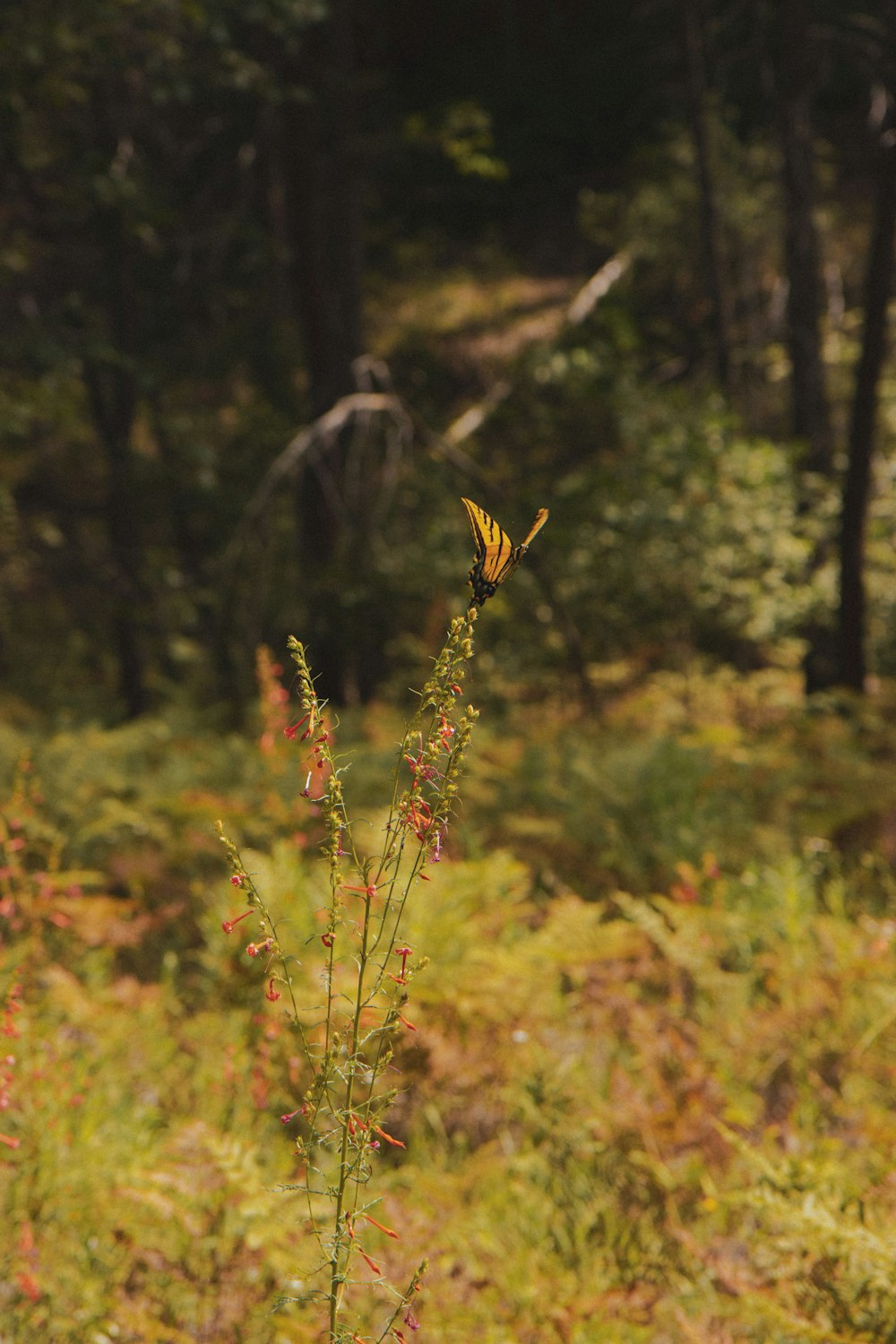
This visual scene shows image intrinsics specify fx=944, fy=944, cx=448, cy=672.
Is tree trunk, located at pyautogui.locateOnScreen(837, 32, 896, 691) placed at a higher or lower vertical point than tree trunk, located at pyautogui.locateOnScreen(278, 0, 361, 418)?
lower

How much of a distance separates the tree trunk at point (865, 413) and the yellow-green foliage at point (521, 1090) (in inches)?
80.4

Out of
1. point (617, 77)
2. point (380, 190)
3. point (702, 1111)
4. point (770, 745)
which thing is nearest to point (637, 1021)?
point (702, 1111)

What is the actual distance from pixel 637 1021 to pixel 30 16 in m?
6.03

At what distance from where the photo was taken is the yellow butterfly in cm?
116

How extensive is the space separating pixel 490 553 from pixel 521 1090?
8.03 ft

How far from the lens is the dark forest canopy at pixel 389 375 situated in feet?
22.0

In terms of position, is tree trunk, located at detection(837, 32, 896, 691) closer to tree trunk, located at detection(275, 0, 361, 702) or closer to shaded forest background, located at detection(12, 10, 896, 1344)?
shaded forest background, located at detection(12, 10, 896, 1344)

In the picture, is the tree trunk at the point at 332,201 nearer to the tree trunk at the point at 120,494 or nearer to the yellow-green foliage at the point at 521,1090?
the tree trunk at the point at 120,494

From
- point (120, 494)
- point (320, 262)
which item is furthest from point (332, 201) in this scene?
point (120, 494)

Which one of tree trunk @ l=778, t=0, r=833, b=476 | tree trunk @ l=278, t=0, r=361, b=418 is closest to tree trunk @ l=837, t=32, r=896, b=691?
tree trunk @ l=778, t=0, r=833, b=476

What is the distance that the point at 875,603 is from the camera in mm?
7957

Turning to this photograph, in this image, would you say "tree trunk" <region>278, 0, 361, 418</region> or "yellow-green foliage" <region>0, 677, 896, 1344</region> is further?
"tree trunk" <region>278, 0, 361, 418</region>

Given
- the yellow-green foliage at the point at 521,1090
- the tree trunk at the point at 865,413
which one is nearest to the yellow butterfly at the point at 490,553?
the yellow-green foliage at the point at 521,1090

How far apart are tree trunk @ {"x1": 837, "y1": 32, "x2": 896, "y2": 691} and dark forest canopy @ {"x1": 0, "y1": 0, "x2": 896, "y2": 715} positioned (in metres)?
0.02
